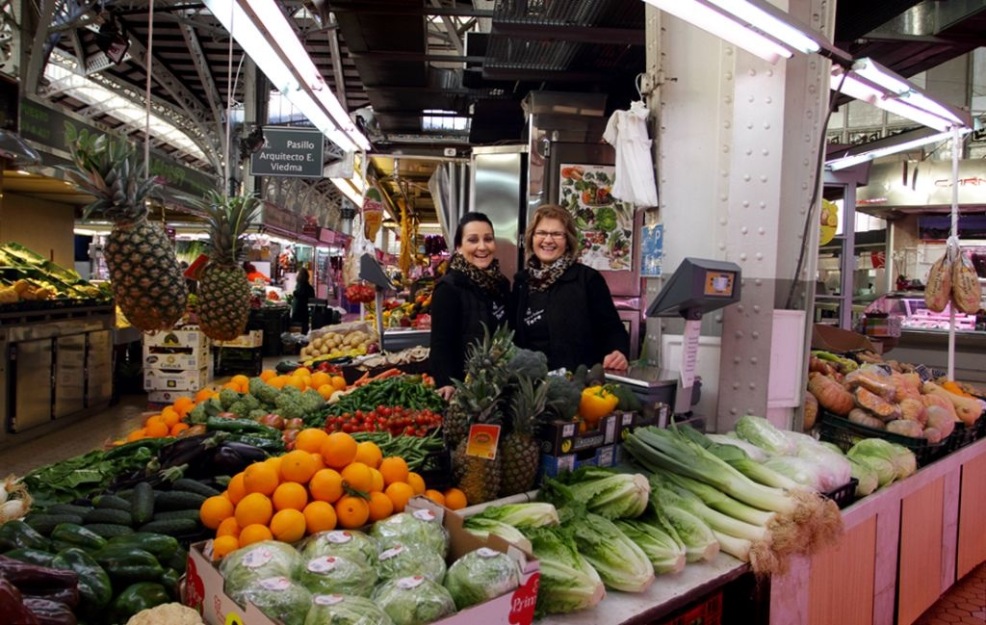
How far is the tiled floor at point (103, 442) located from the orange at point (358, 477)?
2.80 metres

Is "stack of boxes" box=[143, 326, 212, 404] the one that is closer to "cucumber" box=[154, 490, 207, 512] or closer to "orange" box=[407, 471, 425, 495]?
"cucumber" box=[154, 490, 207, 512]

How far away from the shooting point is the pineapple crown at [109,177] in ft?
8.59

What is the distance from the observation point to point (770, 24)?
268 centimetres

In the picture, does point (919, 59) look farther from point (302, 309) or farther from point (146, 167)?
point (302, 309)

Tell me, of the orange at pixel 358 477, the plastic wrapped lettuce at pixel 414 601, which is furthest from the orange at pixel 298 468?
the plastic wrapped lettuce at pixel 414 601

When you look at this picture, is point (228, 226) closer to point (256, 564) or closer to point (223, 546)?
point (223, 546)

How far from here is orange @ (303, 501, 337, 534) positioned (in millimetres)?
1824

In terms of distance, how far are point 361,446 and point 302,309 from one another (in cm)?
1319

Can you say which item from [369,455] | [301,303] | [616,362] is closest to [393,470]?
[369,455]

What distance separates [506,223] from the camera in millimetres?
6301

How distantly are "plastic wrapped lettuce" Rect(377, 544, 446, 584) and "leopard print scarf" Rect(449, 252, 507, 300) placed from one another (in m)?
1.97

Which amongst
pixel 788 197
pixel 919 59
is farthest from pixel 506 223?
pixel 919 59

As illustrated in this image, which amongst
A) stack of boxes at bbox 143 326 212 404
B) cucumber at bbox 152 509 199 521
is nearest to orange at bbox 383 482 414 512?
cucumber at bbox 152 509 199 521

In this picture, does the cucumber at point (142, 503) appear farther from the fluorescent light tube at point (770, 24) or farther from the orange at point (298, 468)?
the fluorescent light tube at point (770, 24)
